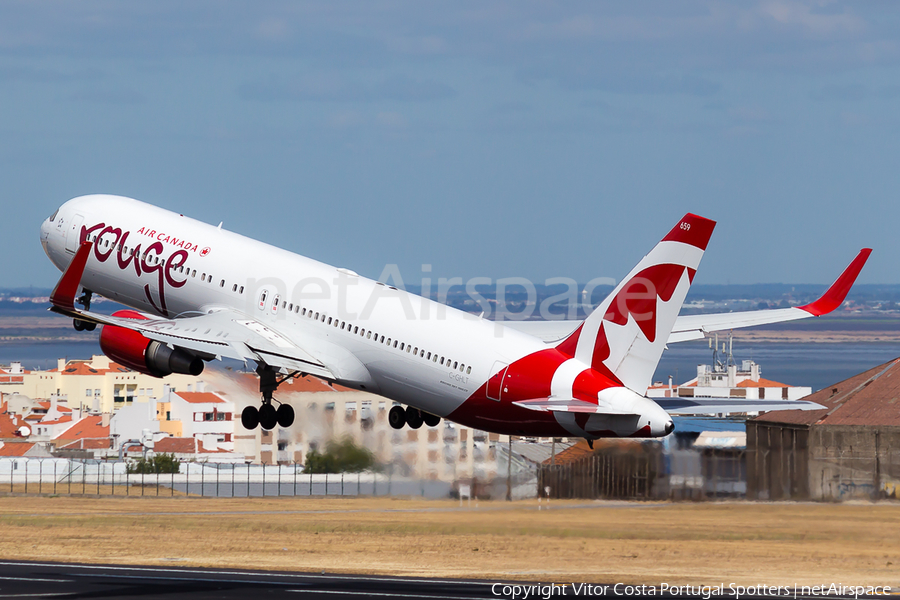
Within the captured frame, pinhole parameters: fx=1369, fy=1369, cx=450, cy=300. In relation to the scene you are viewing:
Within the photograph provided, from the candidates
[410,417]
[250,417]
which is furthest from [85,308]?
[410,417]

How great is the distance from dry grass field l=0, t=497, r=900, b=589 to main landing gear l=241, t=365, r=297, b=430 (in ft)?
27.3

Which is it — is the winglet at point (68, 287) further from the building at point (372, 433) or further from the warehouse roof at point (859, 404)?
the warehouse roof at point (859, 404)

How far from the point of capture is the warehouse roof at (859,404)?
3086 inches

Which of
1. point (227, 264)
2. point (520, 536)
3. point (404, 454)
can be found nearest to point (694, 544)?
point (520, 536)

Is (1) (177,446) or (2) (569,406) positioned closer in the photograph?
(2) (569,406)

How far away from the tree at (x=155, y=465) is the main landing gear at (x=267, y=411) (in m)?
58.2

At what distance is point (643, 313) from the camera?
38938mm

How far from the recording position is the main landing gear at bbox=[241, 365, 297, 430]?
4631cm

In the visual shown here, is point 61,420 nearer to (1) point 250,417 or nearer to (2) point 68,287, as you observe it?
(1) point 250,417

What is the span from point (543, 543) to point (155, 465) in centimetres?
5622

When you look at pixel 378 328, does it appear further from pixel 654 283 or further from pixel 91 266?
pixel 91 266

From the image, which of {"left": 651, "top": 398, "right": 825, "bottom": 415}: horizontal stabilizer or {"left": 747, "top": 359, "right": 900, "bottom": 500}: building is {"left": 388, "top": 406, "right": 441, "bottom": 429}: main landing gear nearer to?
{"left": 651, "top": 398, "right": 825, "bottom": 415}: horizontal stabilizer

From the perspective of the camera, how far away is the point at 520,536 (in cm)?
5831

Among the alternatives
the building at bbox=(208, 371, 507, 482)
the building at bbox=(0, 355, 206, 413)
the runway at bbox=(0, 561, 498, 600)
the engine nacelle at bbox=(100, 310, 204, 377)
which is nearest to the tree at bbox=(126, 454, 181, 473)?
the building at bbox=(208, 371, 507, 482)
